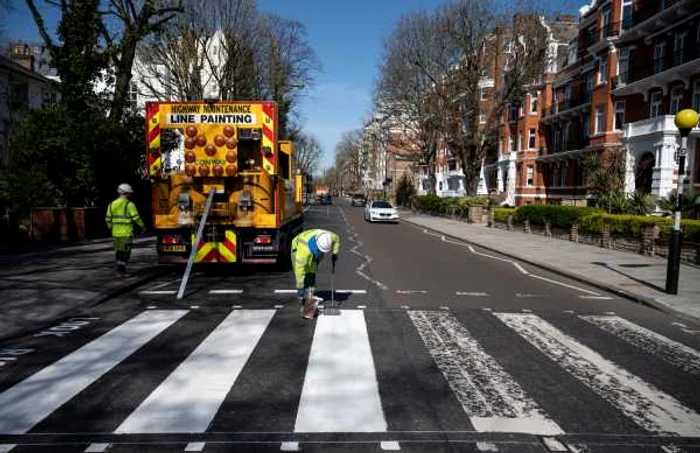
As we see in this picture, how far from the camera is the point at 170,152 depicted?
10656 millimetres

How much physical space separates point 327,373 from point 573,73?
4446cm

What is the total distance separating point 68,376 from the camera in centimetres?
507

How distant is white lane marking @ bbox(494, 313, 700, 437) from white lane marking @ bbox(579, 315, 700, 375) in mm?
783

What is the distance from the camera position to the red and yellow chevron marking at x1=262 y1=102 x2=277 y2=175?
34.1 ft

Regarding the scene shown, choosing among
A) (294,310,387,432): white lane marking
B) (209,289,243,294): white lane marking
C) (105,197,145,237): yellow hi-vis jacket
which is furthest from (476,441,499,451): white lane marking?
(105,197,145,237): yellow hi-vis jacket

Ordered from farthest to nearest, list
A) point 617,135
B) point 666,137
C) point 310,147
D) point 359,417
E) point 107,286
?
point 310,147 < point 617,135 < point 666,137 < point 107,286 < point 359,417

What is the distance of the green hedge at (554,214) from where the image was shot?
68.4 ft

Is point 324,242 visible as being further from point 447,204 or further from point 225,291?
point 447,204

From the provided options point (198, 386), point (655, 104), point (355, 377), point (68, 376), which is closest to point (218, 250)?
point (68, 376)

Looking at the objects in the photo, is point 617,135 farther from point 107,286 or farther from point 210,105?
point 107,286

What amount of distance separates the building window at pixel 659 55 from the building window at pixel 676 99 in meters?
1.54

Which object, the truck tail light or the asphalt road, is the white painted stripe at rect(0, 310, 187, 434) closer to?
the asphalt road

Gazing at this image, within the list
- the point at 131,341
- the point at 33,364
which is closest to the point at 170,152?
the point at 131,341

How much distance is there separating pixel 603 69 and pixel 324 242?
121 feet
